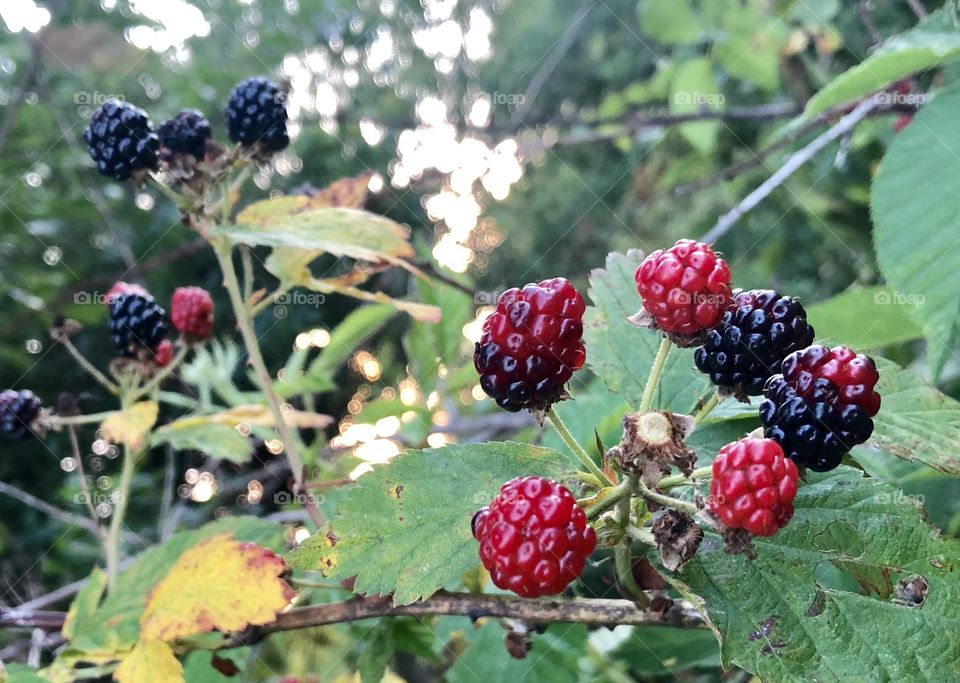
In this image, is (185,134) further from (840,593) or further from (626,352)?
(840,593)

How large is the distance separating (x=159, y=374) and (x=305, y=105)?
2.86 m

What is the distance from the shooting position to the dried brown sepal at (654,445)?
43cm

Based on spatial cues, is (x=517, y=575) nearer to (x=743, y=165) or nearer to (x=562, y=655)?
(x=562, y=655)

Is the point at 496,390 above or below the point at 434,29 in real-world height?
below

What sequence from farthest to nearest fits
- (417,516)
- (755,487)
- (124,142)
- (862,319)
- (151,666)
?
(862,319) < (124,142) < (151,666) < (417,516) < (755,487)

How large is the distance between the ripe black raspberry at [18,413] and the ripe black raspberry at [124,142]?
12.4 inches

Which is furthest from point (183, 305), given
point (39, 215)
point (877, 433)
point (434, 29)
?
point (434, 29)

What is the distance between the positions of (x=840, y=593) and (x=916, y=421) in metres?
0.15

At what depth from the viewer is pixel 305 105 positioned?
136 inches

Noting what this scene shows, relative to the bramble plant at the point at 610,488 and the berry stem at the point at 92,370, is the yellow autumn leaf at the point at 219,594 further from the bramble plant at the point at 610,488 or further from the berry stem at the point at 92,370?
the berry stem at the point at 92,370

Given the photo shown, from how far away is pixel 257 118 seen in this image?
758 millimetres

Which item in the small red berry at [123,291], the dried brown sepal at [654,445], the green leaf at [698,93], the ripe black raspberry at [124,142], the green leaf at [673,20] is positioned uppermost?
the green leaf at [673,20]

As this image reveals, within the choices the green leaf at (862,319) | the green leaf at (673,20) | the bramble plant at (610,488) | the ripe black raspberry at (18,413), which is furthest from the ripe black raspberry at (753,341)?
the green leaf at (673,20)

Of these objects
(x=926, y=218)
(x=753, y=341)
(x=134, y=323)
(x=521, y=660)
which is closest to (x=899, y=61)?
(x=926, y=218)
